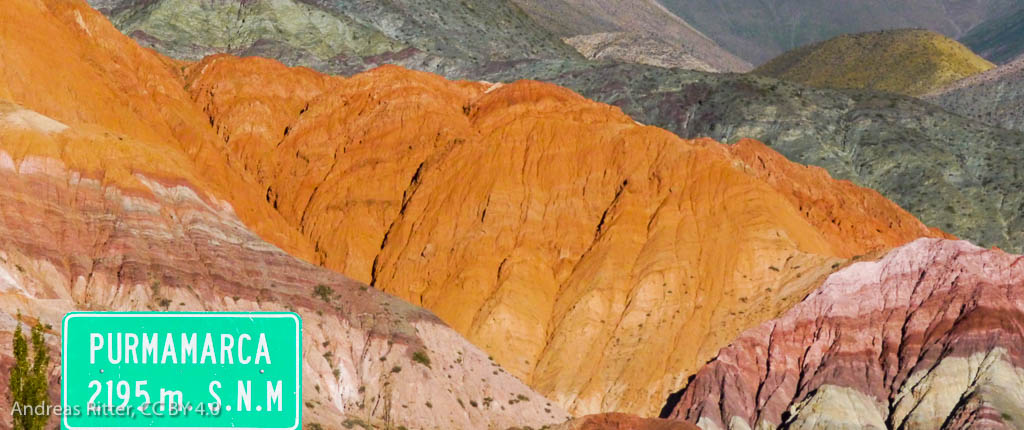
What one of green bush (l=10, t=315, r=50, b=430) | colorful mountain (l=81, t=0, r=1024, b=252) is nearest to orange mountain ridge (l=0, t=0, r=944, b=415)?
colorful mountain (l=81, t=0, r=1024, b=252)

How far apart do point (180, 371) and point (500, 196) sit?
95742mm

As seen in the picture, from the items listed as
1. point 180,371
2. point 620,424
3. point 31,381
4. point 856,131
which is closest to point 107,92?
point 620,424

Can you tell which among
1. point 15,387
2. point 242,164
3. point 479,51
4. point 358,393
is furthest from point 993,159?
point 15,387

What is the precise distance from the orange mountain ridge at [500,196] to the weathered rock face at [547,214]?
15cm

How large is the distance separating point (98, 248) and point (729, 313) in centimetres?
3637

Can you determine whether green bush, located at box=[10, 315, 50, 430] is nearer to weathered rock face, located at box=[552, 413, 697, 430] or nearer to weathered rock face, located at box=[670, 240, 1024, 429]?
weathered rock face, located at box=[552, 413, 697, 430]

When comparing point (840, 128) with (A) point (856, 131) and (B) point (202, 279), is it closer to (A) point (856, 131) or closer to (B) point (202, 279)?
(A) point (856, 131)


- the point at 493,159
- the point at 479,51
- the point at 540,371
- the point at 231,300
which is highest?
the point at 479,51

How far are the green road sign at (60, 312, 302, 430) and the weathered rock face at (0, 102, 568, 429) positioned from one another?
61.2m

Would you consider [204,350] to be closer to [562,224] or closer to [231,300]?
[231,300]

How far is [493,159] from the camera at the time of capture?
4451 inches

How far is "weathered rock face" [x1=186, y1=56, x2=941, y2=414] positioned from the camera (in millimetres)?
97312

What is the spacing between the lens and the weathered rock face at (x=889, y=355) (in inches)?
3406

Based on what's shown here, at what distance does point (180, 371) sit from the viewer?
1394cm
